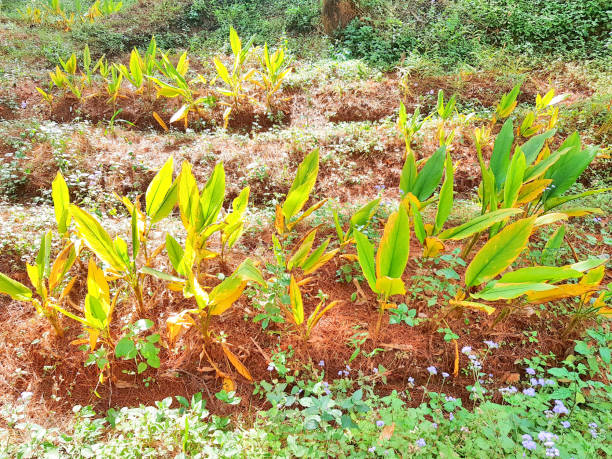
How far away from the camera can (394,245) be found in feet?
4.78

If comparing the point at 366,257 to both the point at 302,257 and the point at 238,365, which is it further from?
the point at 238,365

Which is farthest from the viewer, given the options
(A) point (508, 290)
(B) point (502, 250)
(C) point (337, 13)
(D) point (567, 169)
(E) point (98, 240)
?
(C) point (337, 13)

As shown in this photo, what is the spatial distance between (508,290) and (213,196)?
1.32m

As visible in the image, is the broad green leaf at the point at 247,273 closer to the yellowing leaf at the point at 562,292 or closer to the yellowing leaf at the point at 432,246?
the yellowing leaf at the point at 432,246

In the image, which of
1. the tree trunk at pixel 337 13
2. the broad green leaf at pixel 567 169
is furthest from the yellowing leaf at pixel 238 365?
the tree trunk at pixel 337 13

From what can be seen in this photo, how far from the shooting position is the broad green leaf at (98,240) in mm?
1520

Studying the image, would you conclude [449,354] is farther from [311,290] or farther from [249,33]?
[249,33]

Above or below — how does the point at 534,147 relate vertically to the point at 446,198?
above

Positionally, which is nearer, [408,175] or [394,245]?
[394,245]

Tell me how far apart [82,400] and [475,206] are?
245 cm

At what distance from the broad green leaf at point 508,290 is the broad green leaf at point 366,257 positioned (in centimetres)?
40

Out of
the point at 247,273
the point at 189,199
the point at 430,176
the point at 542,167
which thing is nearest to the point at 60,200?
the point at 189,199

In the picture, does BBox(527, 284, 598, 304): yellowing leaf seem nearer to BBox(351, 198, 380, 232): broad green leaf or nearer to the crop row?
the crop row

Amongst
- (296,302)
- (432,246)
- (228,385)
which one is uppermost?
(432,246)
